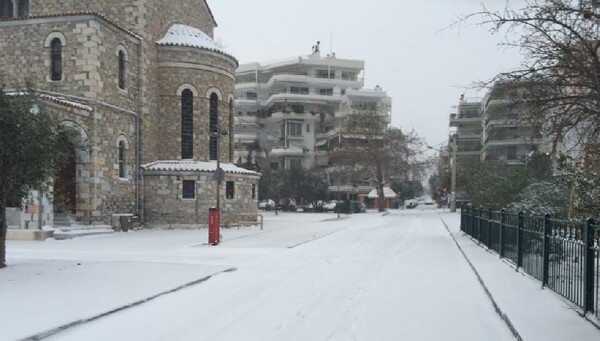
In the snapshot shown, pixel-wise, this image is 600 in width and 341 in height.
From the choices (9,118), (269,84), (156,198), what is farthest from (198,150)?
(269,84)

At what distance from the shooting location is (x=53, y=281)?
1022 centimetres

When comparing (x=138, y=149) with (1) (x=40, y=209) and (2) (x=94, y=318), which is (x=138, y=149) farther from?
(2) (x=94, y=318)

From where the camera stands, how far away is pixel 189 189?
2781cm

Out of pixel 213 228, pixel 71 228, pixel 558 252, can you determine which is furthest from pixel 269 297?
pixel 71 228

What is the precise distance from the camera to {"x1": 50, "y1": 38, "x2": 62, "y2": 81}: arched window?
80.0 feet

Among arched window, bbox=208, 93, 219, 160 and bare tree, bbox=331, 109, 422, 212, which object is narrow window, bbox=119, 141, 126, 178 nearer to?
arched window, bbox=208, 93, 219, 160

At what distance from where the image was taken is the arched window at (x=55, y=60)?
24375mm

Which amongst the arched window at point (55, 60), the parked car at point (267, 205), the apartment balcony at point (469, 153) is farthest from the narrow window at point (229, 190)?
the apartment balcony at point (469, 153)

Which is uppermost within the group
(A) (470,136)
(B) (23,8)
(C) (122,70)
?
(B) (23,8)

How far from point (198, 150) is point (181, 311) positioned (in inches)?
876

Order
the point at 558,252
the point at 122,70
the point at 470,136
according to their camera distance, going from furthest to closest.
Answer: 1. the point at 470,136
2. the point at 122,70
3. the point at 558,252

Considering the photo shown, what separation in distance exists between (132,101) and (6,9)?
33.4 feet

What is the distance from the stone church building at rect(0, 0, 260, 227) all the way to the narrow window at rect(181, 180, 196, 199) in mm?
51

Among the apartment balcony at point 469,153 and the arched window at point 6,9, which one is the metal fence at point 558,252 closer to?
the arched window at point 6,9
